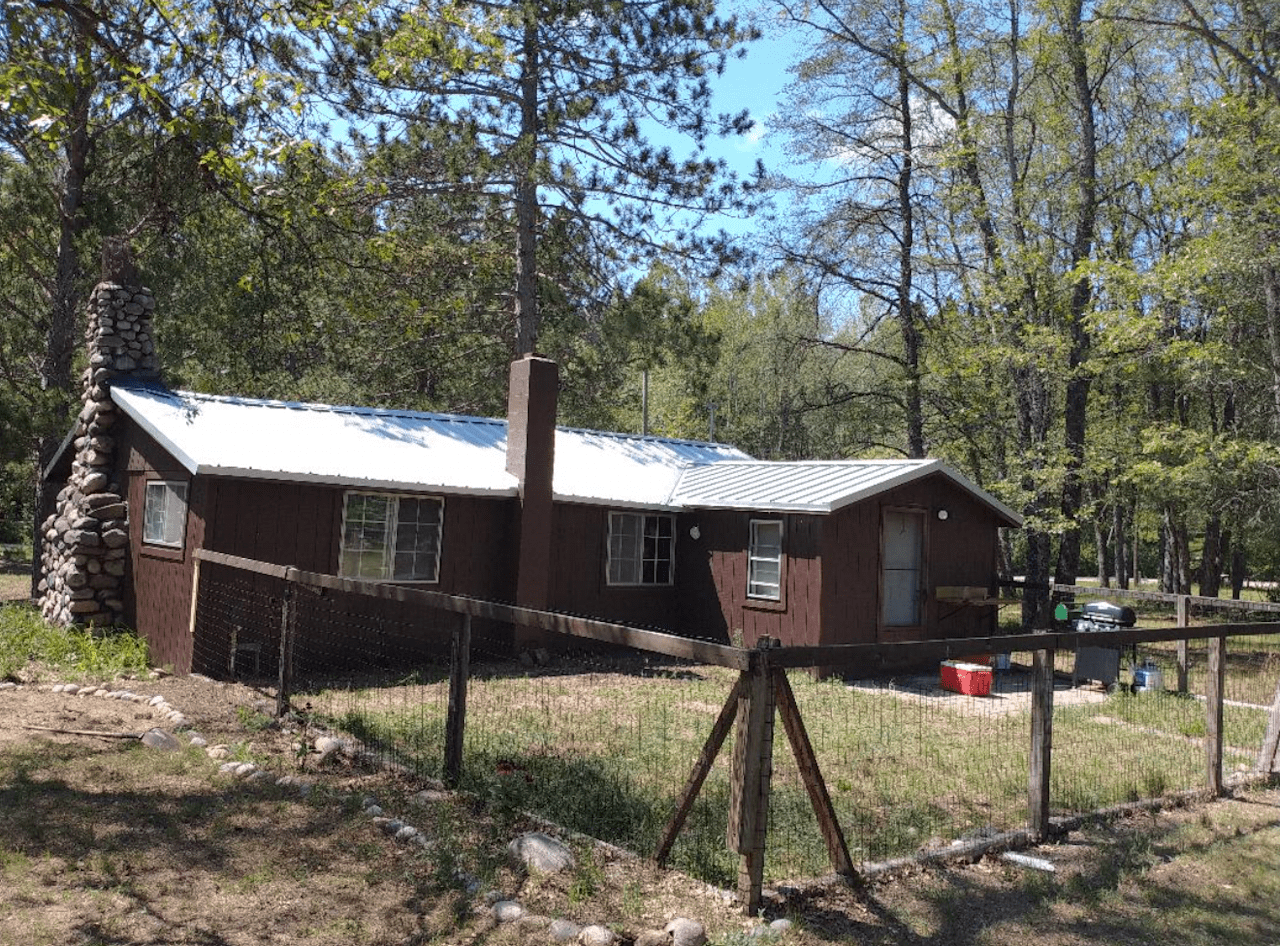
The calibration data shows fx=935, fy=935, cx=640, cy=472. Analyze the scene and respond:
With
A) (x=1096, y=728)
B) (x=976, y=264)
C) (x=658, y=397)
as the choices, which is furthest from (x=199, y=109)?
(x=658, y=397)

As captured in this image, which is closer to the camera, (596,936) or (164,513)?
(596,936)

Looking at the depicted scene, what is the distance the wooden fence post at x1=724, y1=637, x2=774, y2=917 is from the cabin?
7.12 meters

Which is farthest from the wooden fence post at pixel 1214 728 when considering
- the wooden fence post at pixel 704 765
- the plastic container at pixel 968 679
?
the plastic container at pixel 968 679

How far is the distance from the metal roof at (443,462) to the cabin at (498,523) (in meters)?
0.04

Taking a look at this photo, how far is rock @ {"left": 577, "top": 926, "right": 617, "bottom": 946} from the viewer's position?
377 centimetres

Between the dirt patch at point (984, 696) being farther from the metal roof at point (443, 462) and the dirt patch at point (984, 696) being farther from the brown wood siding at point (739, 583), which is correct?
the metal roof at point (443, 462)

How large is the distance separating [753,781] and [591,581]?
890cm

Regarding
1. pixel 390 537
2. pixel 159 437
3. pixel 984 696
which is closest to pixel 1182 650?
pixel 984 696

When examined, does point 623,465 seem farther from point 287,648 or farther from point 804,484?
point 287,648

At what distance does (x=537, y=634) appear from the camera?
12.3 m

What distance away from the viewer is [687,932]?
3.81 metres

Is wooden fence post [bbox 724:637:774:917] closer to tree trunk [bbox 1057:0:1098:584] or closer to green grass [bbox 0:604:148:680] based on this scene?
green grass [bbox 0:604:148:680]

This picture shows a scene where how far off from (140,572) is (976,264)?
17.2 metres

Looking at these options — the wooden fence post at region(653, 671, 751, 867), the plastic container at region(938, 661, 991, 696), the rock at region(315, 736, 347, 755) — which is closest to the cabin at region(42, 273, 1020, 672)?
the plastic container at region(938, 661, 991, 696)
